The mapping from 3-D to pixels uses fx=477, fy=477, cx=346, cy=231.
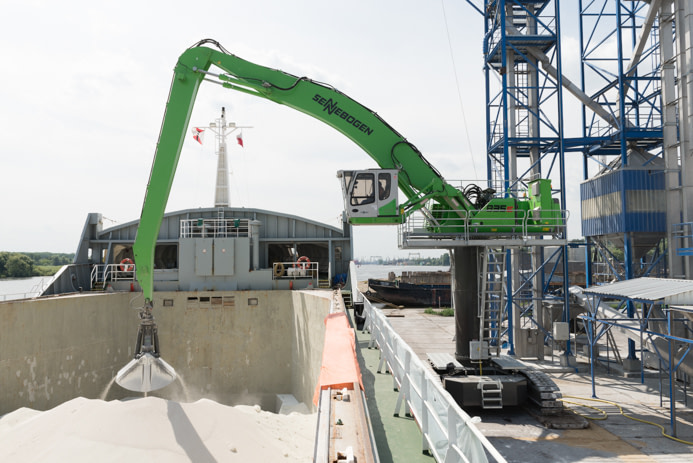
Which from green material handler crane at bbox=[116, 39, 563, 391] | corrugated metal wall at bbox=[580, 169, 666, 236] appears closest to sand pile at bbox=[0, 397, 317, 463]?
green material handler crane at bbox=[116, 39, 563, 391]

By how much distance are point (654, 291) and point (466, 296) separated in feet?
15.3

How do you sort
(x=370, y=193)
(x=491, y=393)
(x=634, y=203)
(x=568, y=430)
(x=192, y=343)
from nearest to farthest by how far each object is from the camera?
1. (x=491, y=393)
2. (x=568, y=430)
3. (x=370, y=193)
4. (x=634, y=203)
5. (x=192, y=343)

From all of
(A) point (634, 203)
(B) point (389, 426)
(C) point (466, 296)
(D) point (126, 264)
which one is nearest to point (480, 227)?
(C) point (466, 296)

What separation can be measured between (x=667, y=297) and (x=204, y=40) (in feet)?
43.6

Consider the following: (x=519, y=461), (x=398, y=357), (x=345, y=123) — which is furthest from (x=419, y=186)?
(x=519, y=461)

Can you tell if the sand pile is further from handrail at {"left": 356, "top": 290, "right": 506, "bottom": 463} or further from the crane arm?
the crane arm

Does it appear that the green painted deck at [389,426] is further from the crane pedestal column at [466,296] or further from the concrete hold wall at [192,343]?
the concrete hold wall at [192,343]

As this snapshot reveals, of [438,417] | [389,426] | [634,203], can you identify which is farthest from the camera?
[634,203]

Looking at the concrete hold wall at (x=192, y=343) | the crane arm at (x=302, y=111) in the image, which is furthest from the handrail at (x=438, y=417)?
the concrete hold wall at (x=192, y=343)

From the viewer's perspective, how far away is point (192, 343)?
20.2 meters

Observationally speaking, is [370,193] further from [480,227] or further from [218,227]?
[218,227]

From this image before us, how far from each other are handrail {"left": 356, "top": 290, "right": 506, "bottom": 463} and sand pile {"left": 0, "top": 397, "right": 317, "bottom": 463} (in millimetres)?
2550

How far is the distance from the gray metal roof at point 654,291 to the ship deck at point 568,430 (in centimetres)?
314

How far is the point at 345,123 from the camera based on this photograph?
12898 millimetres
